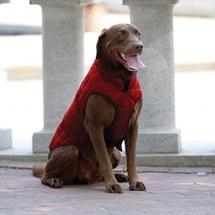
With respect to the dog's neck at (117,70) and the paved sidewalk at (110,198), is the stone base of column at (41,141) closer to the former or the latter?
the paved sidewalk at (110,198)

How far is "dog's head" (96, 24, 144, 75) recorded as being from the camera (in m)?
6.15

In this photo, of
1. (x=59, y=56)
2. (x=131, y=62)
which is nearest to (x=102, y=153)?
(x=131, y=62)

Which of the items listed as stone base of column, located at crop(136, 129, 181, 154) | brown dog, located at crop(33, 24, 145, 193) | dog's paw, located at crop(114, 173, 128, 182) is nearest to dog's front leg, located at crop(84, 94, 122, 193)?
brown dog, located at crop(33, 24, 145, 193)

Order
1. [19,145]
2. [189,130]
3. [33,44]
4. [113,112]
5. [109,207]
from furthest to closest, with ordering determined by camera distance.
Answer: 1. [33,44]
2. [189,130]
3. [19,145]
4. [113,112]
5. [109,207]

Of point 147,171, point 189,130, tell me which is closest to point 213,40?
point 189,130

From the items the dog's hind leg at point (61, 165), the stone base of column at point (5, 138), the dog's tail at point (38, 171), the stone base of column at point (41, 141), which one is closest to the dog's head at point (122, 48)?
the dog's hind leg at point (61, 165)

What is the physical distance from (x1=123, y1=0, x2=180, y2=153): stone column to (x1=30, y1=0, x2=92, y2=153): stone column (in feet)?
2.19

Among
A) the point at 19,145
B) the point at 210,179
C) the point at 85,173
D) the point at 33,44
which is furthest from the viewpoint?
the point at 33,44

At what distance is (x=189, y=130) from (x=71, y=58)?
4.14 meters

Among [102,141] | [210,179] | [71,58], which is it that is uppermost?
[71,58]

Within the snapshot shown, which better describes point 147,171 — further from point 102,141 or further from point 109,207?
point 109,207

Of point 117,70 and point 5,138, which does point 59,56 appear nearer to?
point 5,138

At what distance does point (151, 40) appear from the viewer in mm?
8484

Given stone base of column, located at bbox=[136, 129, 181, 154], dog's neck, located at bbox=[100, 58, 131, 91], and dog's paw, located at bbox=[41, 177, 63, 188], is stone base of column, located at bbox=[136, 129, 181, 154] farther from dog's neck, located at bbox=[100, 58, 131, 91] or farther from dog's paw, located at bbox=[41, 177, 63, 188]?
dog's neck, located at bbox=[100, 58, 131, 91]
